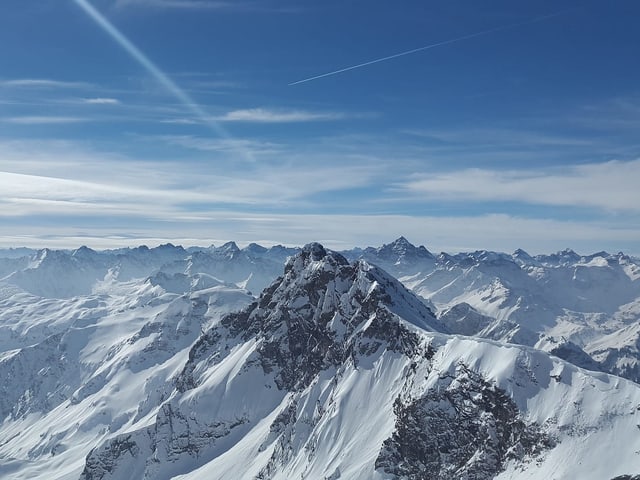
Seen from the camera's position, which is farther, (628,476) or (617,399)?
(617,399)

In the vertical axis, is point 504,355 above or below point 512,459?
above

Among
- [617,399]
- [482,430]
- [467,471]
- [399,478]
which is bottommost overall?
[399,478]

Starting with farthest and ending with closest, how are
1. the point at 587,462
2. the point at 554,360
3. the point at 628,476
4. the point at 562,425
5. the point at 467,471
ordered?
the point at 554,360
the point at 467,471
the point at 562,425
the point at 587,462
the point at 628,476

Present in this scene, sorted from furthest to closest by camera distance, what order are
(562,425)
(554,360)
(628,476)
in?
(554,360), (562,425), (628,476)

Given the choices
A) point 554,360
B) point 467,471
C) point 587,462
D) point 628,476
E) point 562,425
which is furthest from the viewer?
point 554,360

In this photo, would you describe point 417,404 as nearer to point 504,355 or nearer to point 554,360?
point 504,355

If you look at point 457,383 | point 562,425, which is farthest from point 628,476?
point 457,383

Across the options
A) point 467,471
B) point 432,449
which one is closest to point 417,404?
point 432,449

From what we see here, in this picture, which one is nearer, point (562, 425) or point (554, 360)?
point (562, 425)

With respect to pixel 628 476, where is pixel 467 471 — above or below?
below

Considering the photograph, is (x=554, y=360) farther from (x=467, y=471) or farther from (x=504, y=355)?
(x=467, y=471)
